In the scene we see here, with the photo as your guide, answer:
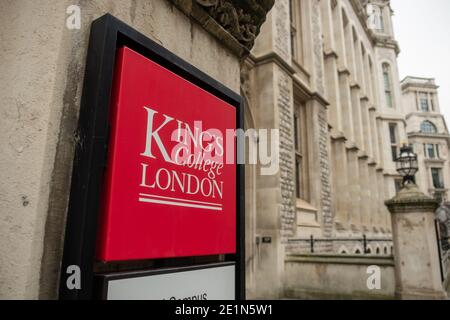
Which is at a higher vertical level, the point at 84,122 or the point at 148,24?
the point at 148,24

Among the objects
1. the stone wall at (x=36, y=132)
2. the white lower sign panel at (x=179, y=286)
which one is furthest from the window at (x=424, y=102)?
the stone wall at (x=36, y=132)

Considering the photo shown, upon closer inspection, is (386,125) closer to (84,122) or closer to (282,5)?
(282,5)

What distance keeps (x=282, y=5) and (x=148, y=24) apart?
1013cm

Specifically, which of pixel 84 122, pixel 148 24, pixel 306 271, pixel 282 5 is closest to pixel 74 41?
pixel 84 122

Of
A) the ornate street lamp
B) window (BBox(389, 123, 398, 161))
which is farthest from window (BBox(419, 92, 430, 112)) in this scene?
the ornate street lamp

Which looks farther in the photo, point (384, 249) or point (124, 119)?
point (384, 249)

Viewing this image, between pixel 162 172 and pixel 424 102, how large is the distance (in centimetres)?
6567

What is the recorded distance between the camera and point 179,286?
57.2 inches

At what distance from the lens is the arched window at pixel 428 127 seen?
5288cm

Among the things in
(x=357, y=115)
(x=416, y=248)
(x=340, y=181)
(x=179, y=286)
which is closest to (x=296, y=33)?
(x=340, y=181)

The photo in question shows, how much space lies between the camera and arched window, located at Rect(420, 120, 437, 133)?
52.9 m

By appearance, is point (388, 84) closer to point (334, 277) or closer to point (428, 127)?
point (334, 277)

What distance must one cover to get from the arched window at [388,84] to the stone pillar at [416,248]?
84.6ft
